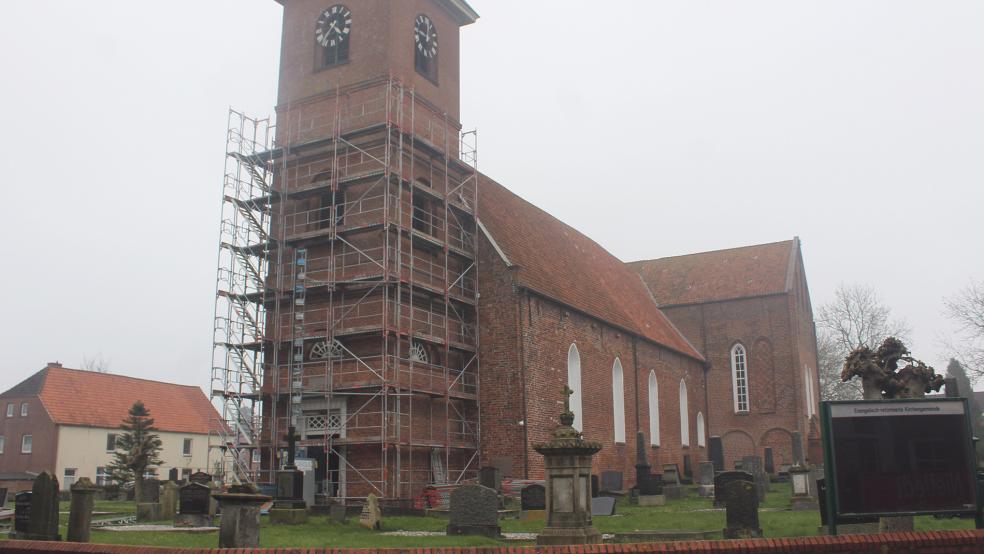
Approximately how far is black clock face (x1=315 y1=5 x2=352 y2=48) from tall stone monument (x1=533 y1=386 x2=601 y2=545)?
58.2 ft

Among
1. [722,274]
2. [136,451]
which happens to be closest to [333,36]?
[136,451]

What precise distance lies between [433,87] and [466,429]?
430 inches

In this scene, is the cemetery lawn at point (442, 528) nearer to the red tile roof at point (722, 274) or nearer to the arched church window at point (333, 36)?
the arched church window at point (333, 36)

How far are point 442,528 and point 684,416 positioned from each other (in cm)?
2437

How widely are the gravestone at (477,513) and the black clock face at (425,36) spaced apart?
1669 centimetres

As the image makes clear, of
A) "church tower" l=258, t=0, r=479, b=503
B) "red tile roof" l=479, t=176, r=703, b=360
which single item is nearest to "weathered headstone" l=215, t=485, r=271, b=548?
"church tower" l=258, t=0, r=479, b=503

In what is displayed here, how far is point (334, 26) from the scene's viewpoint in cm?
2788

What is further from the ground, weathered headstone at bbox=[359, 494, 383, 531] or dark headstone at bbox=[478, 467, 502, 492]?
dark headstone at bbox=[478, 467, 502, 492]

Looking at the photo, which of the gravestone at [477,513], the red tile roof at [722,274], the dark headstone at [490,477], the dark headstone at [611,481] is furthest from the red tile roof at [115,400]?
the gravestone at [477,513]

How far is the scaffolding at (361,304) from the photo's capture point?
24219mm

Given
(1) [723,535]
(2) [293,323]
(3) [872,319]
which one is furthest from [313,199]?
(3) [872,319]

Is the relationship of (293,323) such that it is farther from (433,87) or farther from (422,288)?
(433,87)

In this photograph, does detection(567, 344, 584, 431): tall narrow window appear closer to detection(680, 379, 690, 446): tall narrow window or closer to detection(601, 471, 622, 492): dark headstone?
detection(601, 471, 622, 492): dark headstone

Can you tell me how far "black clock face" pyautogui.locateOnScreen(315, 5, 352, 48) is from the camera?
27719 mm
